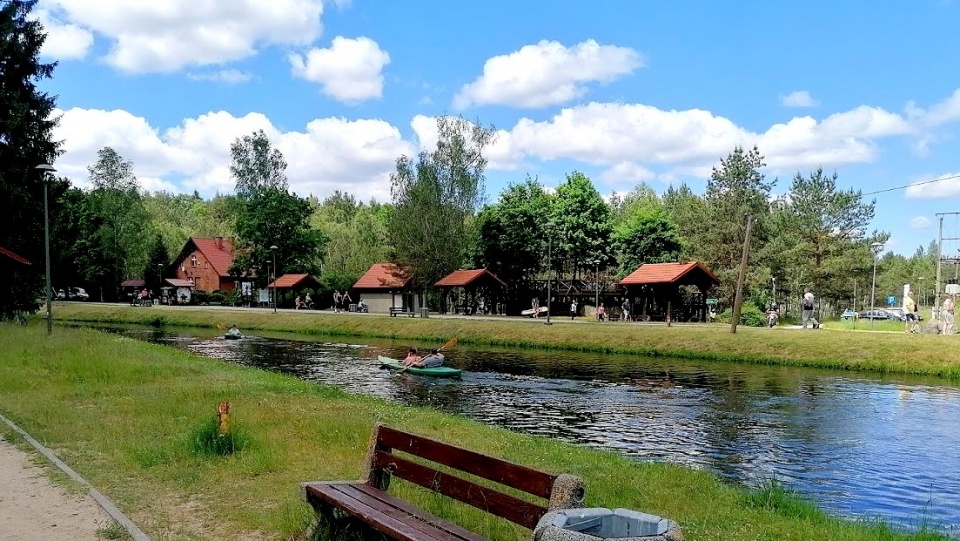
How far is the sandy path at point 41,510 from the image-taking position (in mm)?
6520

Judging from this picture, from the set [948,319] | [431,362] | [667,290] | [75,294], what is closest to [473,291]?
[667,290]

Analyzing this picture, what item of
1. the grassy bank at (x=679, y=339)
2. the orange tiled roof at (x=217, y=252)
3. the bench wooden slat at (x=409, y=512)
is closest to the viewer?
the bench wooden slat at (x=409, y=512)

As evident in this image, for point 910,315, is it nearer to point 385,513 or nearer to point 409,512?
point 409,512

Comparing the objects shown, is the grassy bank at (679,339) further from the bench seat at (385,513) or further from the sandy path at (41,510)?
the sandy path at (41,510)

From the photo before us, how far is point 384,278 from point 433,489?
206 feet

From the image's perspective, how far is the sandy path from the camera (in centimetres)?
652

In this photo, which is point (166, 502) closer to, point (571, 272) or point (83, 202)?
point (571, 272)

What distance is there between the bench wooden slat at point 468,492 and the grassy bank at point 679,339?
28408 mm

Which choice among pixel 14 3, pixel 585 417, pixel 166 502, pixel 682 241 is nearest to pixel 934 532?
pixel 166 502

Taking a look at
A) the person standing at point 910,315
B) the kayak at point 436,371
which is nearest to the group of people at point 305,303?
the kayak at point 436,371

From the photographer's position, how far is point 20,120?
113ft

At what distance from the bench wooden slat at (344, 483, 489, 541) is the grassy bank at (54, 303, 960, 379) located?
28.6m

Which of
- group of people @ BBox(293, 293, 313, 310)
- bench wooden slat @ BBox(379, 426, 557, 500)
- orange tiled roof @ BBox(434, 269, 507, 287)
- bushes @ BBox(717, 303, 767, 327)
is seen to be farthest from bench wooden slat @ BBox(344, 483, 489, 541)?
group of people @ BBox(293, 293, 313, 310)

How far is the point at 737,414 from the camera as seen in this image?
19.5 metres
